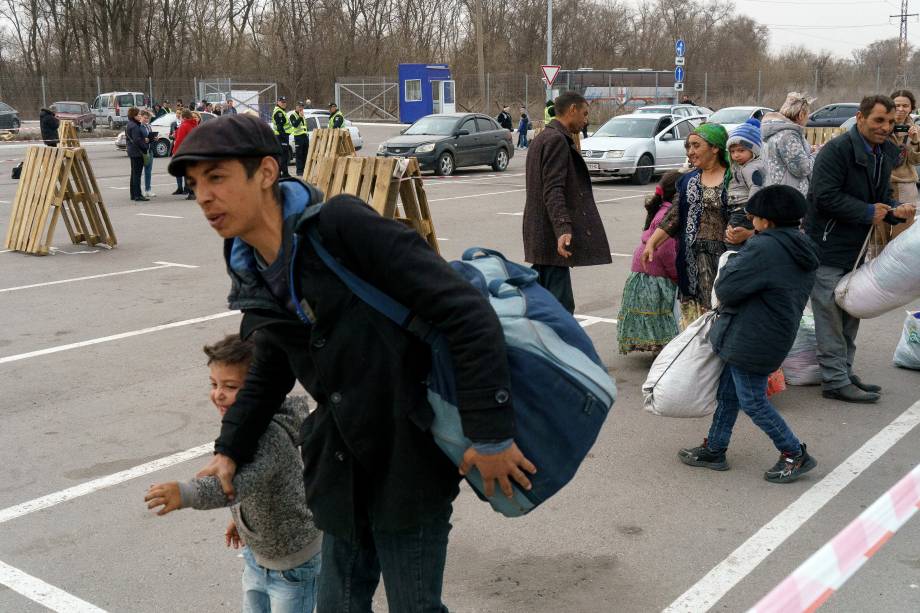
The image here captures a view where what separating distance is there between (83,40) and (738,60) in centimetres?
4405

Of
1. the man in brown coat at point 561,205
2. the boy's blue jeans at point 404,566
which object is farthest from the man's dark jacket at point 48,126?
the boy's blue jeans at point 404,566

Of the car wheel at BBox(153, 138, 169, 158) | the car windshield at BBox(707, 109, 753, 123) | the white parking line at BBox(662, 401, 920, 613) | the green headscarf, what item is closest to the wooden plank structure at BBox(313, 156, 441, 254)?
the green headscarf

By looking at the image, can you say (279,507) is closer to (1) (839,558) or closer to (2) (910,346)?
(1) (839,558)

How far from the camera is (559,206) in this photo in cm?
629

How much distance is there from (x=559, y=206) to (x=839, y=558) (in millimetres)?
4309

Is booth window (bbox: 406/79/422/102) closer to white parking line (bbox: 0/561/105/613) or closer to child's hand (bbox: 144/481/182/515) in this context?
white parking line (bbox: 0/561/105/613)

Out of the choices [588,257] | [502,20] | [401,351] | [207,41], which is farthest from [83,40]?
[401,351]

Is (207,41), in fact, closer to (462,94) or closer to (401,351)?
(462,94)

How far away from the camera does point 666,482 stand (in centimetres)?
495

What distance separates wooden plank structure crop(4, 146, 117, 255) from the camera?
1248 centimetres

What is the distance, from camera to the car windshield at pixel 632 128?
2150 cm

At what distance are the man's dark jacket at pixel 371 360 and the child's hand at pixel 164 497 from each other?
1.09 ft

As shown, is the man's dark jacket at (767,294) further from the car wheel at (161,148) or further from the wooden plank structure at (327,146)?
the car wheel at (161,148)

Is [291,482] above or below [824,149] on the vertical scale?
below
